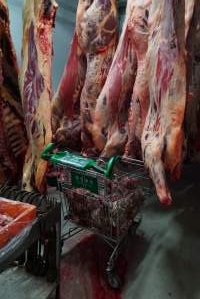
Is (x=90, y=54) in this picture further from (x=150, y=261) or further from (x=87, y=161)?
(x=150, y=261)

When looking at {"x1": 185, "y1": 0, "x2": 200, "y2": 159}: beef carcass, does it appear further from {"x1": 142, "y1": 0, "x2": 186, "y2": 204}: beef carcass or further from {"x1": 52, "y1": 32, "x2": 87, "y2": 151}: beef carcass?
{"x1": 52, "y1": 32, "x2": 87, "y2": 151}: beef carcass

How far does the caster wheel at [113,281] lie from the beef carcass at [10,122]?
0.94m


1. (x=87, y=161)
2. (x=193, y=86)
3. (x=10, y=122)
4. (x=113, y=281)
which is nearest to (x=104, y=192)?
(x=87, y=161)

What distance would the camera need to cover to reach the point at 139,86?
1.85 meters

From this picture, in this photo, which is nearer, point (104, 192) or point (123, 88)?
point (104, 192)

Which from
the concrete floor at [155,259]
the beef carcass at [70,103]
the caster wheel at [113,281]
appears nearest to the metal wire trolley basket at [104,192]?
the caster wheel at [113,281]

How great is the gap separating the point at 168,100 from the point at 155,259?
0.84 meters

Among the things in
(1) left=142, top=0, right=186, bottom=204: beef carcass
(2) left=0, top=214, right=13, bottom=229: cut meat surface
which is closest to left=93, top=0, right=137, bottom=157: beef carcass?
(1) left=142, top=0, right=186, bottom=204: beef carcass

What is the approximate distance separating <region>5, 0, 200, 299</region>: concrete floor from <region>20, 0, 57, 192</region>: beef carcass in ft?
1.53

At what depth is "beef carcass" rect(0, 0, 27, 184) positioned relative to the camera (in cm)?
231

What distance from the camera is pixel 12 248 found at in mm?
1224

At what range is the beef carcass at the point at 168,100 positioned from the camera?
1474mm

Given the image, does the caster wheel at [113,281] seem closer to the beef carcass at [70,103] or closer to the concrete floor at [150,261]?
the concrete floor at [150,261]

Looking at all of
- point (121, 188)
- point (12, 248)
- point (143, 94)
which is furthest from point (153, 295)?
point (143, 94)
